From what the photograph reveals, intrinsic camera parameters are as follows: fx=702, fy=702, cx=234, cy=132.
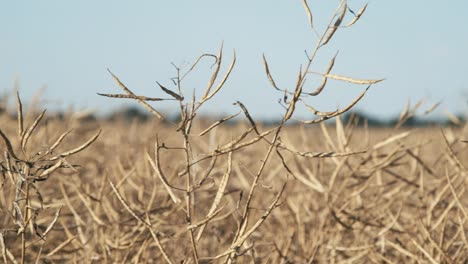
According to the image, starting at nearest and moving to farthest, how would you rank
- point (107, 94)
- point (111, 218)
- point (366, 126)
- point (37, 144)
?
point (107, 94) < point (111, 218) < point (366, 126) < point (37, 144)

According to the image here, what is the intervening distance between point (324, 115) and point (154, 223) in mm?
961

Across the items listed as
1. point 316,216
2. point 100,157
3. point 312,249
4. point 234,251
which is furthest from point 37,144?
point 234,251

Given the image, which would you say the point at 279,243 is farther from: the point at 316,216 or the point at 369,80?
the point at 369,80

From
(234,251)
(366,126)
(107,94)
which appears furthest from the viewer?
(366,126)

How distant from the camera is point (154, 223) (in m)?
1.90

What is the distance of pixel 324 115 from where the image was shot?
3.45 feet

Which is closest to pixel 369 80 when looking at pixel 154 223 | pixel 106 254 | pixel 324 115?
pixel 324 115

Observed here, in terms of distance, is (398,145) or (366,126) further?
(366,126)

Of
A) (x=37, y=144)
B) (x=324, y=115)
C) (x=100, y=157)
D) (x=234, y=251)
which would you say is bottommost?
(x=100, y=157)

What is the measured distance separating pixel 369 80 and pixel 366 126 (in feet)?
3.82

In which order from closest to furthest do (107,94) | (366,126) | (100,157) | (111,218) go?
1. (107,94)
2. (111,218)
3. (366,126)
4. (100,157)

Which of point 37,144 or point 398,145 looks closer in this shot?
point 398,145

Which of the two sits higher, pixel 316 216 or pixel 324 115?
pixel 324 115

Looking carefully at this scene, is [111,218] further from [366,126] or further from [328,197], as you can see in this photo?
[366,126]
